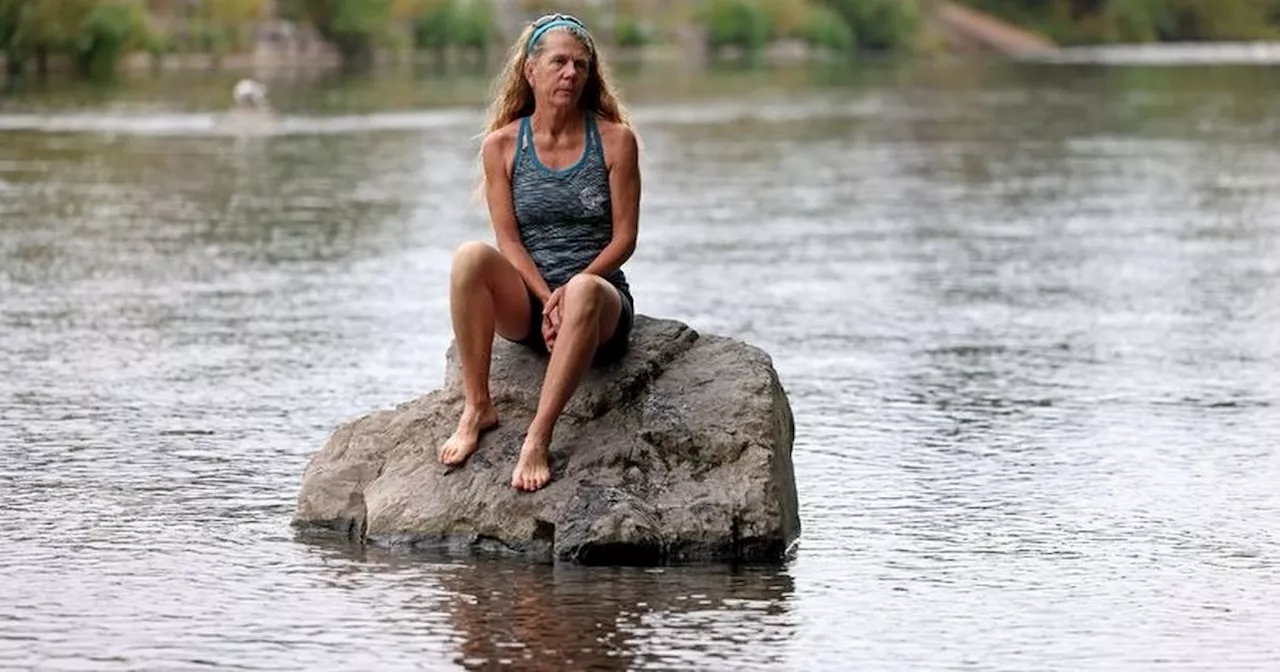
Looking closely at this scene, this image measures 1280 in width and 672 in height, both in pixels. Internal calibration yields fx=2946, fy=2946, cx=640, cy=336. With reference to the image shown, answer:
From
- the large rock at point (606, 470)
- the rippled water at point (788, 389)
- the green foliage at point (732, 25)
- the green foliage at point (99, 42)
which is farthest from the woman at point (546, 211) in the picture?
the green foliage at point (732, 25)

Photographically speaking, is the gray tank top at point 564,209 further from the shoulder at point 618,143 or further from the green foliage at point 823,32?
the green foliage at point 823,32

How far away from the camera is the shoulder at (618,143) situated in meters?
9.55

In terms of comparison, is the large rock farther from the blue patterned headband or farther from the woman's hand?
the blue patterned headband

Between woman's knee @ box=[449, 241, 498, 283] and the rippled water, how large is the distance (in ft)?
3.05

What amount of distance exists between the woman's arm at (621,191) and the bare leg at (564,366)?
0.35 metres

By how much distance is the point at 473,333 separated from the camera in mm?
9195

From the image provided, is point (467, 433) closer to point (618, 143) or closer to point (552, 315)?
point (552, 315)

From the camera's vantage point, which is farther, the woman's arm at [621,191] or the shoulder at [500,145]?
the shoulder at [500,145]

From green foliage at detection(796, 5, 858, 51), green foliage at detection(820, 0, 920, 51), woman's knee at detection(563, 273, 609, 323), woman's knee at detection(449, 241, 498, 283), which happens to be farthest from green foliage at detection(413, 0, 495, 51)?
woman's knee at detection(563, 273, 609, 323)

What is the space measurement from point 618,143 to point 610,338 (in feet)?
2.15

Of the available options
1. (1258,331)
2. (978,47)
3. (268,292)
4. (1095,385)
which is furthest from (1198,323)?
(978,47)

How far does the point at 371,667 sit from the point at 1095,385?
6697 mm

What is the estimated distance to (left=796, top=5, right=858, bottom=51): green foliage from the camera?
134m

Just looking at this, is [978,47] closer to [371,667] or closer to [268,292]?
[268,292]
